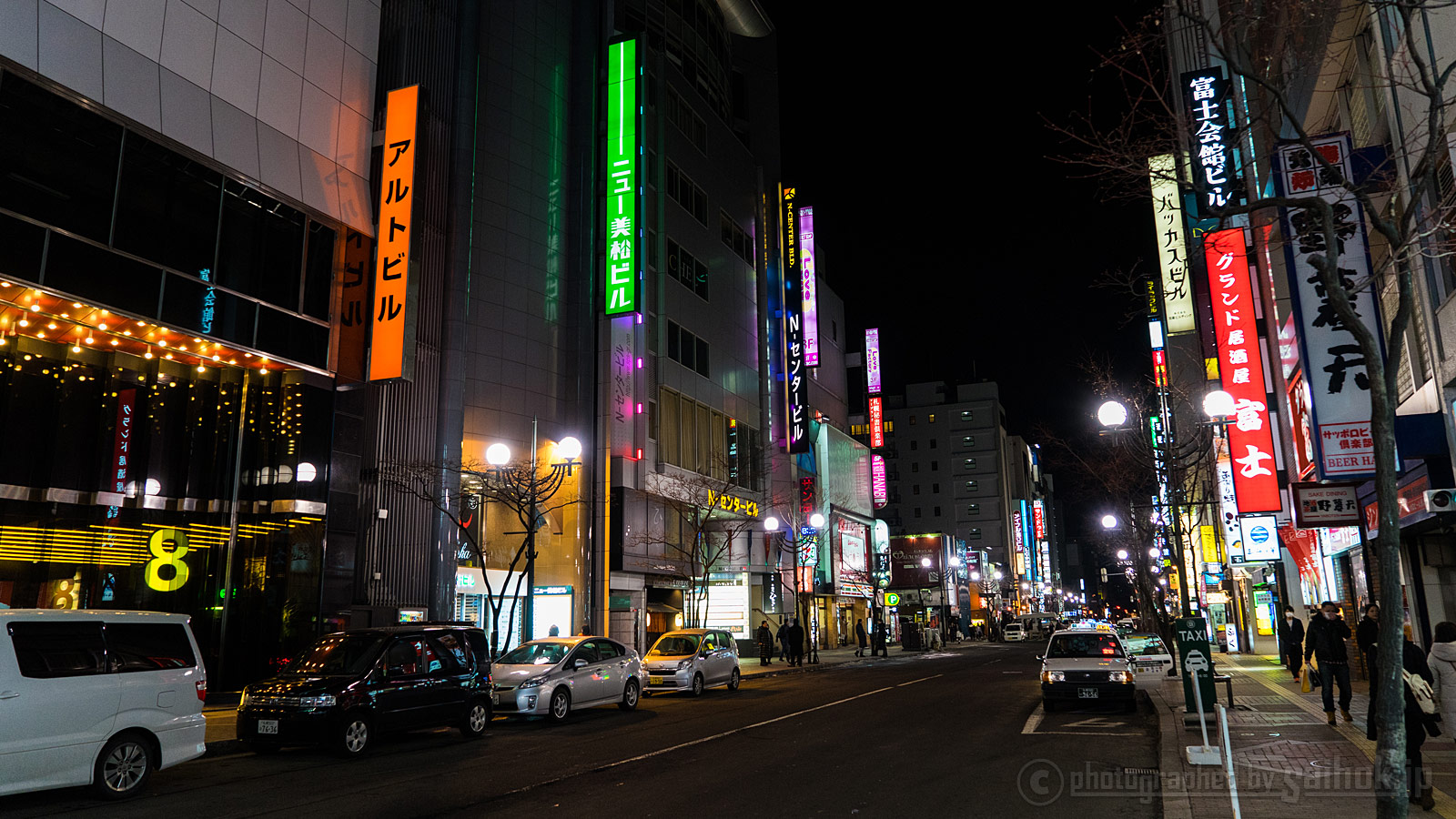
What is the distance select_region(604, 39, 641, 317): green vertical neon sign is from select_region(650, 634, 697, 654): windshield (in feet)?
42.5

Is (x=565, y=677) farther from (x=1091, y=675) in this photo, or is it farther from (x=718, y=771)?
(x=1091, y=675)

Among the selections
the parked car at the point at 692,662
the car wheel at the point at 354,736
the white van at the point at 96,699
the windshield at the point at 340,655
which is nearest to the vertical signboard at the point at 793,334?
the parked car at the point at 692,662

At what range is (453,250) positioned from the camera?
29516 mm

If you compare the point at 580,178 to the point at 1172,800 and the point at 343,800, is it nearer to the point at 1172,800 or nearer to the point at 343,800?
the point at 343,800

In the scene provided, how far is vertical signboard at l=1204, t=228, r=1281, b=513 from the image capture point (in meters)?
19.7

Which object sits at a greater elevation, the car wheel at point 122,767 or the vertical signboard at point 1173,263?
the vertical signboard at point 1173,263

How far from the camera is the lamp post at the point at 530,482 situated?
23.0 metres

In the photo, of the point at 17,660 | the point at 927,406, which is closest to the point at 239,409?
the point at 17,660

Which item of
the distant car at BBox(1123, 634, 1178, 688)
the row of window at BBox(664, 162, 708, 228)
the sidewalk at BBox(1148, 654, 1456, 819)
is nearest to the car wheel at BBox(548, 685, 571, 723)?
the sidewalk at BBox(1148, 654, 1456, 819)

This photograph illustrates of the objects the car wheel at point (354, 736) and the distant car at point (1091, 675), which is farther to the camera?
the distant car at point (1091, 675)

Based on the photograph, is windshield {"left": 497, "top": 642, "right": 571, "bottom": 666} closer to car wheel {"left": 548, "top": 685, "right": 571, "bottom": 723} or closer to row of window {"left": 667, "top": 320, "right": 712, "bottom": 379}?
car wheel {"left": 548, "top": 685, "right": 571, "bottom": 723}

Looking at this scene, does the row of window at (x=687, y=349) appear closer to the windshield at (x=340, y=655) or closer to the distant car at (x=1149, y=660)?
the distant car at (x=1149, y=660)

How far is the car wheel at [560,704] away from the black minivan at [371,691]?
1623 mm

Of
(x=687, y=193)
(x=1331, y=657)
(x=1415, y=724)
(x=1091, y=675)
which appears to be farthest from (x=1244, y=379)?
(x=687, y=193)
